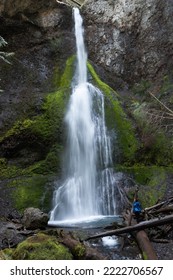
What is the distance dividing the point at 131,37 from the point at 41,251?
1955 cm

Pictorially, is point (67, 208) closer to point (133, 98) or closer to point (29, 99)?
point (29, 99)

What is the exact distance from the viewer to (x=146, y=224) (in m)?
7.70

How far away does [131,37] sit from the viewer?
22.9 meters

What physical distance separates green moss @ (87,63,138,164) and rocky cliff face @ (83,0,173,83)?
3.35 metres

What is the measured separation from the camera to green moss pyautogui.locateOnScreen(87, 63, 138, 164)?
1712cm

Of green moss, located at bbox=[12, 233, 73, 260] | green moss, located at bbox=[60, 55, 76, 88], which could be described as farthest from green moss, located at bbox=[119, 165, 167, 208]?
green moss, located at bbox=[12, 233, 73, 260]

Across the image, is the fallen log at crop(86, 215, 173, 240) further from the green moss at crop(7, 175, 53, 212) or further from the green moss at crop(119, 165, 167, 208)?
the green moss at crop(7, 175, 53, 212)

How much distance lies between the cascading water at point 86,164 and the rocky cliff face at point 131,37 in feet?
12.9

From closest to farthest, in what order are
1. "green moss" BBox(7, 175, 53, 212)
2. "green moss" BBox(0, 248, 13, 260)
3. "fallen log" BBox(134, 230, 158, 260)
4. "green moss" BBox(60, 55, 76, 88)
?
1. "green moss" BBox(0, 248, 13, 260)
2. "fallen log" BBox(134, 230, 158, 260)
3. "green moss" BBox(7, 175, 53, 212)
4. "green moss" BBox(60, 55, 76, 88)

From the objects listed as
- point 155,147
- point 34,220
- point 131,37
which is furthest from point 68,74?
point 34,220

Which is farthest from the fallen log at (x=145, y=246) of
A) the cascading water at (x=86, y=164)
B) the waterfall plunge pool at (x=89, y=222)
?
the cascading water at (x=86, y=164)

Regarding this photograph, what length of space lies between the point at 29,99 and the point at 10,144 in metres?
3.05

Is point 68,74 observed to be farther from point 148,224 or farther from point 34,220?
point 148,224

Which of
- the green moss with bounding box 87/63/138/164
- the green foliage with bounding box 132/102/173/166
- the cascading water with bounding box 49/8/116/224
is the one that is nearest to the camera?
the cascading water with bounding box 49/8/116/224
